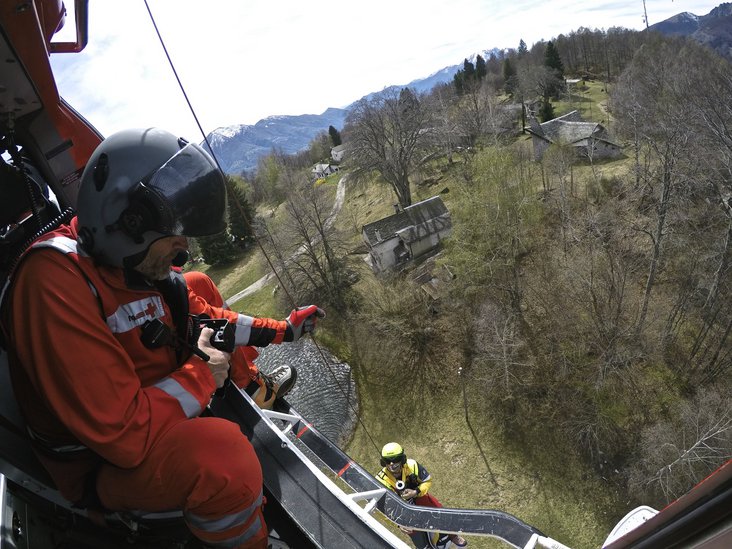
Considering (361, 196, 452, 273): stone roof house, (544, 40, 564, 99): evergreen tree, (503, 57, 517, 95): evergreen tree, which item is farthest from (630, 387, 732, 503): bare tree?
(503, 57, 517, 95): evergreen tree

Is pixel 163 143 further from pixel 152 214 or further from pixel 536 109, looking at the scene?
pixel 536 109

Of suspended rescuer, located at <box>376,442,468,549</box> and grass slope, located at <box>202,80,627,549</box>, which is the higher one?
suspended rescuer, located at <box>376,442,468,549</box>

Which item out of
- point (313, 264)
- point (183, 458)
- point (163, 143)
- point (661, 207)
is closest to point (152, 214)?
point (163, 143)

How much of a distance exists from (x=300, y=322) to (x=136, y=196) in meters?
1.95

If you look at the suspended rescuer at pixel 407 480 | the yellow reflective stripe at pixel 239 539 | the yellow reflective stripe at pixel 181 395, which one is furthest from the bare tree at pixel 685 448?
the yellow reflective stripe at pixel 181 395

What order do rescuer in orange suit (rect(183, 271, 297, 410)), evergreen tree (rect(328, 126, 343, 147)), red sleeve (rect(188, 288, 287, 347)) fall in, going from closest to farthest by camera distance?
red sleeve (rect(188, 288, 287, 347))
rescuer in orange suit (rect(183, 271, 297, 410))
evergreen tree (rect(328, 126, 343, 147))

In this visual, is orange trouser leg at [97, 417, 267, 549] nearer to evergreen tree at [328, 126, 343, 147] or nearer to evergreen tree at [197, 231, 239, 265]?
evergreen tree at [197, 231, 239, 265]

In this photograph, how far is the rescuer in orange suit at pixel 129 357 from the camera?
1.84m

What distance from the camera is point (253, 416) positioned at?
352cm

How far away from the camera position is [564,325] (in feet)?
60.4

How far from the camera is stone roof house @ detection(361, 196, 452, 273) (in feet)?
99.8

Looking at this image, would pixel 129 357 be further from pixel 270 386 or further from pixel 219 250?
pixel 219 250

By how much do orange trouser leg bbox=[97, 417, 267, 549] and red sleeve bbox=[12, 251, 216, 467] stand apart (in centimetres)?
12

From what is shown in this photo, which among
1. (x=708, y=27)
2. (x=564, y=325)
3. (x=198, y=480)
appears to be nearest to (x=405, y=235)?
(x=564, y=325)
